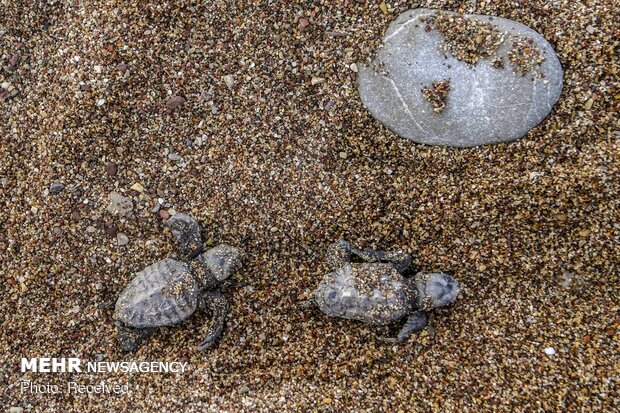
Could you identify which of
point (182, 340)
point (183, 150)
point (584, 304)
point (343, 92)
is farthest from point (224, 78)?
point (584, 304)

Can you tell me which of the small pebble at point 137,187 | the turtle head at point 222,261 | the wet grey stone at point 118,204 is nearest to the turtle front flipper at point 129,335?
the turtle head at point 222,261

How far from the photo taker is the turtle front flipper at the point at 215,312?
3.17 meters

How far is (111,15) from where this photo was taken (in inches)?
127

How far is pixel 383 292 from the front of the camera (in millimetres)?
2990

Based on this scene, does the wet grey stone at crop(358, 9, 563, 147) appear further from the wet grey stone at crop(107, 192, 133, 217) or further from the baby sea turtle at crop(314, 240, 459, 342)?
the wet grey stone at crop(107, 192, 133, 217)

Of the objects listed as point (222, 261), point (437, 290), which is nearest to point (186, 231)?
point (222, 261)

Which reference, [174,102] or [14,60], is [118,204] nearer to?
[174,102]

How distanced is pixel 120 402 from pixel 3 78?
2.49 m

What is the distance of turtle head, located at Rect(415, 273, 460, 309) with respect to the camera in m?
2.99

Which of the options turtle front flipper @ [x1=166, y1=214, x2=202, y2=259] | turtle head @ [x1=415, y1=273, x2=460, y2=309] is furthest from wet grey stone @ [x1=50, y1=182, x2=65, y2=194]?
turtle head @ [x1=415, y1=273, x2=460, y2=309]

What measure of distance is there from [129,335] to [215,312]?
612 millimetres

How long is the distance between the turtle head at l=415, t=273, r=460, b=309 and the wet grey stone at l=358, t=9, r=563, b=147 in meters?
0.88

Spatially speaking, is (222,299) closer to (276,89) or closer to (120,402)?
(120,402)

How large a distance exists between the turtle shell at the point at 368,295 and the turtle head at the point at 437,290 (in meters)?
0.06
